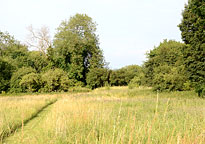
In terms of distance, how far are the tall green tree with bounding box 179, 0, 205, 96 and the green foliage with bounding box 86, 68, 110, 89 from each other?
63.0 feet

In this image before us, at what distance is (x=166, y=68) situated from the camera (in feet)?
79.5

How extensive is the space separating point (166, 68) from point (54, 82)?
16.2m

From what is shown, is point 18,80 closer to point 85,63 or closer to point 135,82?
point 85,63

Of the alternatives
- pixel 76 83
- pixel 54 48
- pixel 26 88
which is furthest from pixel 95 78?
pixel 26 88

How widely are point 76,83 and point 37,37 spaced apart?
12.9 metres

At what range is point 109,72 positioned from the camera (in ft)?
120

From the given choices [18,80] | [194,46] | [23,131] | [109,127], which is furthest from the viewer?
[18,80]

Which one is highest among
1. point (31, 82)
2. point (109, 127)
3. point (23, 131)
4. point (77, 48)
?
point (77, 48)

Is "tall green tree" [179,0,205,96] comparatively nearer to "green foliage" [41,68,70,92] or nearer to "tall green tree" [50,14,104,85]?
"green foliage" [41,68,70,92]

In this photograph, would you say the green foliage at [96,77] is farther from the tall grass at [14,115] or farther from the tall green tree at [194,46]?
the tall grass at [14,115]

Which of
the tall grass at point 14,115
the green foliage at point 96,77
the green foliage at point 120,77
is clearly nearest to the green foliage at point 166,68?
the green foliage at point 120,77

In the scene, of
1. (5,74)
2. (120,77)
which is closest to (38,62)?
(5,74)

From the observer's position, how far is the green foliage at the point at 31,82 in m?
25.3

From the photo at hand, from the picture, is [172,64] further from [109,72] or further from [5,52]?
[5,52]
